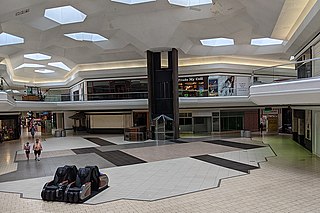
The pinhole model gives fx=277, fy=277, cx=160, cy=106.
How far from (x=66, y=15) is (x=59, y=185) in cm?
1313

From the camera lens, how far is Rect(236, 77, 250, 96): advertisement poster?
22672 mm

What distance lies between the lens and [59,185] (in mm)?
8703

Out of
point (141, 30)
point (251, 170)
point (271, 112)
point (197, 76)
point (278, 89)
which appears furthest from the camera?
point (271, 112)

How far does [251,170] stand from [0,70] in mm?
23336

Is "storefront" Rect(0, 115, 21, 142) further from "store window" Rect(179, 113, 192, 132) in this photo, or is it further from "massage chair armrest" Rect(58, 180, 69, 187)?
"massage chair armrest" Rect(58, 180, 69, 187)

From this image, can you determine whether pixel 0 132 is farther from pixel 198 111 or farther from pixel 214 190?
pixel 214 190

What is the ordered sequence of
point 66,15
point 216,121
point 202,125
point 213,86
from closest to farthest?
point 66,15 < point 213,86 < point 216,121 < point 202,125

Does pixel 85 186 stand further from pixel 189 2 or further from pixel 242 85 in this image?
pixel 242 85

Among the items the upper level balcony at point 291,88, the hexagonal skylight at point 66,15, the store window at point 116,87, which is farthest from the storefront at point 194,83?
the upper level balcony at point 291,88

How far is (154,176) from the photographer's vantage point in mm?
11133

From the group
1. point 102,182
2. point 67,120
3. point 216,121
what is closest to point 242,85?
point 216,121

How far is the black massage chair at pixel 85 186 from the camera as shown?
8.33 metres

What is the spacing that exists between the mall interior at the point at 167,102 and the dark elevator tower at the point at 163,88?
0.08 metres

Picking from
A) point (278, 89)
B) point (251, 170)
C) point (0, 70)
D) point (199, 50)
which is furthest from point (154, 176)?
point (0, 70)
